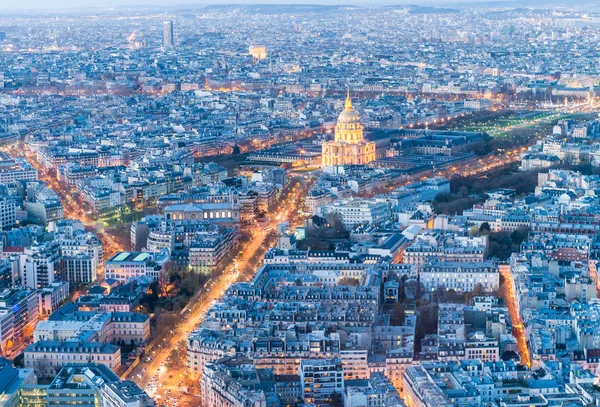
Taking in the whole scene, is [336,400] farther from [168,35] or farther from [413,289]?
[168,35]

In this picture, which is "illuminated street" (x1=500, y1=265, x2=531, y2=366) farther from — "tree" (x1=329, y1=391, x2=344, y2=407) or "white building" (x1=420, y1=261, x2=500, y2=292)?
"tree" (x1=329, y1=391, x2=344, y2=407)

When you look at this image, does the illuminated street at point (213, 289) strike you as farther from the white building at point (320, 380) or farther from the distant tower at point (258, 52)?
the distant tower at point (258, 52)

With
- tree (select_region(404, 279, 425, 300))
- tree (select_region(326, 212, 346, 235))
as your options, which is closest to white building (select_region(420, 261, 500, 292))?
tree (select_region(404, 279, 425, 300))

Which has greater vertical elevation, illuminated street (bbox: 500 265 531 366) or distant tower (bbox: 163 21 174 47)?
illuminated street (bbox: 500 265 531 366)

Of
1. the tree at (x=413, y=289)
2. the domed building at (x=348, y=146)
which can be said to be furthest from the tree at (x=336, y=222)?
the domed building at (x=348, y=146)

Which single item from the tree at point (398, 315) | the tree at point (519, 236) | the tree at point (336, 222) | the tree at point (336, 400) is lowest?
the tree at point (336, 222)

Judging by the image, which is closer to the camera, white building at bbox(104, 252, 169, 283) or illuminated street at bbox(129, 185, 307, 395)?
illuminated street at bbox(129, 185, 307, 395)

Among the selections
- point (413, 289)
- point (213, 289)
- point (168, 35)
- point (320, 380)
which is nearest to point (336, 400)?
point (320, 380)
